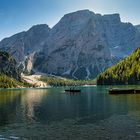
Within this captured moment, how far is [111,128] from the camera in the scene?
246 feet

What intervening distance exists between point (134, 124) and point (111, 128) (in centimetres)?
752

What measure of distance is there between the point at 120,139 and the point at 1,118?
48116mm

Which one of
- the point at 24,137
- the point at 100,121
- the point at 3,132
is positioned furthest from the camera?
the point at 100,121

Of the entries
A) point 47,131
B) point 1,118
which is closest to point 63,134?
point 47,131

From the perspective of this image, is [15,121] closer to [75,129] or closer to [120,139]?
[75,129]

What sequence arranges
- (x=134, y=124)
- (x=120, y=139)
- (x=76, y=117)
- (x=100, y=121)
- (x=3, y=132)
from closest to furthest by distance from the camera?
(x=120, y=139)
(x=3, y=132)
(x=134, y=124)
(x=100, y=121)
(x=76, y=117)

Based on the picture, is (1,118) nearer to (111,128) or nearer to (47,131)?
(47,131)

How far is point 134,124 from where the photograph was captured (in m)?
79.0

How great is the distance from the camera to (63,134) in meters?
69.7

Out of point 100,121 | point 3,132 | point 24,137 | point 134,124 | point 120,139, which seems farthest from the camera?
point 100,121

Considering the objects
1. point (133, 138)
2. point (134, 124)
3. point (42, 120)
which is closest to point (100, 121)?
point (134, 124)

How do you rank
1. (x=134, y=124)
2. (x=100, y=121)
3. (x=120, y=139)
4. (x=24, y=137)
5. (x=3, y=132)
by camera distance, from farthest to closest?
(x=100, y=121) < (x=134, y=124) < (x=3, y=132) < (x=24, y=137) < (x=120, y=139)

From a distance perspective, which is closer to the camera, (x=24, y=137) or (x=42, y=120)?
(x=24, y=137)

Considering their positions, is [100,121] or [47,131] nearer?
[47,131]
